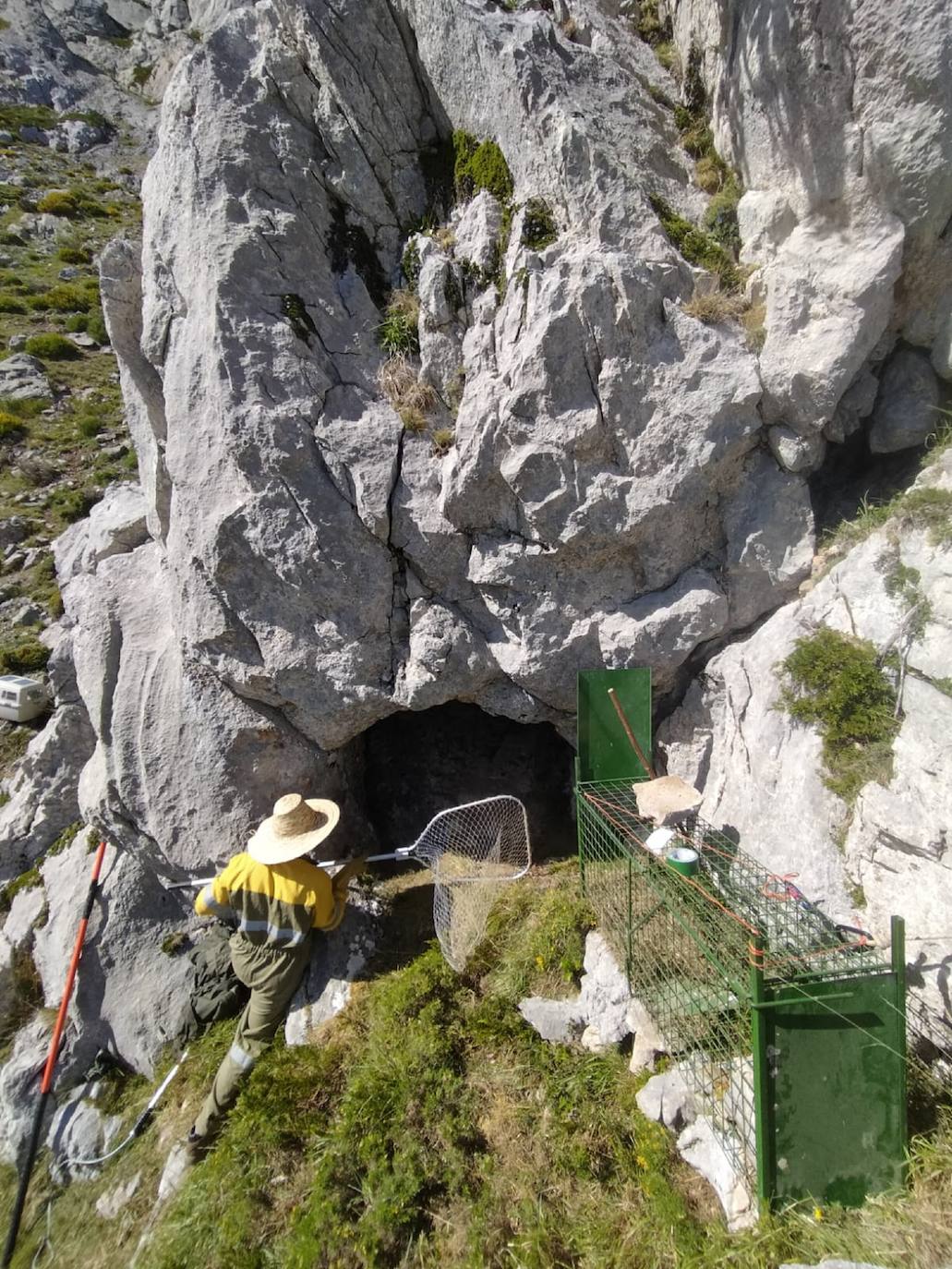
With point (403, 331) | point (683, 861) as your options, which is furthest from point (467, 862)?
point (403, 331)

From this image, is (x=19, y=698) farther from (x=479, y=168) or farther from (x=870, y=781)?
(x=870, y=781)

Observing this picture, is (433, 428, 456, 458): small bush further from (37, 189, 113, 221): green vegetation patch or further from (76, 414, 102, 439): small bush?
(37, 189, 113, 221): green vegetation patch

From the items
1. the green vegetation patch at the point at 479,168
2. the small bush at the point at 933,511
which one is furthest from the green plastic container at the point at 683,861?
the green vegetation patch at the point at 479,168

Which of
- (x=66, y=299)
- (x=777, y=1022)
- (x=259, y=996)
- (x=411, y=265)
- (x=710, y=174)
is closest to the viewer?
(x=777, y=1022)

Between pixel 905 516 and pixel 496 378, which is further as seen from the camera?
pixel 496 378

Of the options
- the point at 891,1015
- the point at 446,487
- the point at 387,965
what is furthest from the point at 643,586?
the point at 387,965

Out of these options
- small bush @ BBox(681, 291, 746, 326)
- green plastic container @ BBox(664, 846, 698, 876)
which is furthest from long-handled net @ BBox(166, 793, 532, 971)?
small bush @ BBox(681, 291, 746, 326)
